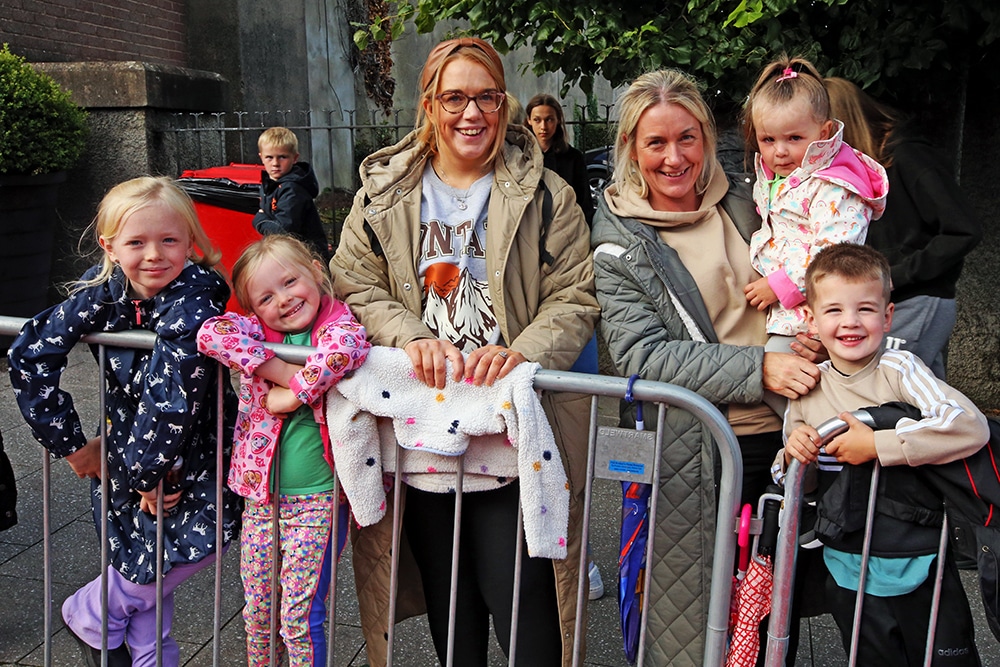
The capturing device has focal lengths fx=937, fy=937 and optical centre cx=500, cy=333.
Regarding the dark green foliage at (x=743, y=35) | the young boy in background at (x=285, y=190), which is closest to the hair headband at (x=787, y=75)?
the dark green foliage at (x=743, y=35)

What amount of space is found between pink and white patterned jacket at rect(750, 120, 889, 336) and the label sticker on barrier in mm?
504

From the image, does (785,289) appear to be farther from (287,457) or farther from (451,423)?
(287,457)

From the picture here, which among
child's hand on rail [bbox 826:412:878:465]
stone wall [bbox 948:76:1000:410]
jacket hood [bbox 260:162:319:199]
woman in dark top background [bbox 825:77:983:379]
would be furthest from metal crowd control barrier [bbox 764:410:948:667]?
jacket hood [bbox 260:162:319:199]

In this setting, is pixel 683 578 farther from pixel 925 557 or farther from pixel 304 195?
pixel 304 195

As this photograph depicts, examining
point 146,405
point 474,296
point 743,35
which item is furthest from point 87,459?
point 743,35

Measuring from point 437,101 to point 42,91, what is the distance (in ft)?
17.5

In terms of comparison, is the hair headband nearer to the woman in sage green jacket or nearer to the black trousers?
the woman in sage green jacket

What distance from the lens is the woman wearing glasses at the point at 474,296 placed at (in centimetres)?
257

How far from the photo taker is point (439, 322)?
2.62 m

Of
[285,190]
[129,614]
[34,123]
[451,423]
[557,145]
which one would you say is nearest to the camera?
[451,423]

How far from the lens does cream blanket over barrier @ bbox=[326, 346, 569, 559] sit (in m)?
2.37

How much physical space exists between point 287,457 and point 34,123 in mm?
5235

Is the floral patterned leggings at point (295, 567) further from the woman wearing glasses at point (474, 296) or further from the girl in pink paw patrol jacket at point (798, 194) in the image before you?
the girl in pink paw patrol jacket at point (798, 194)

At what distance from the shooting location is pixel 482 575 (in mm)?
2621
